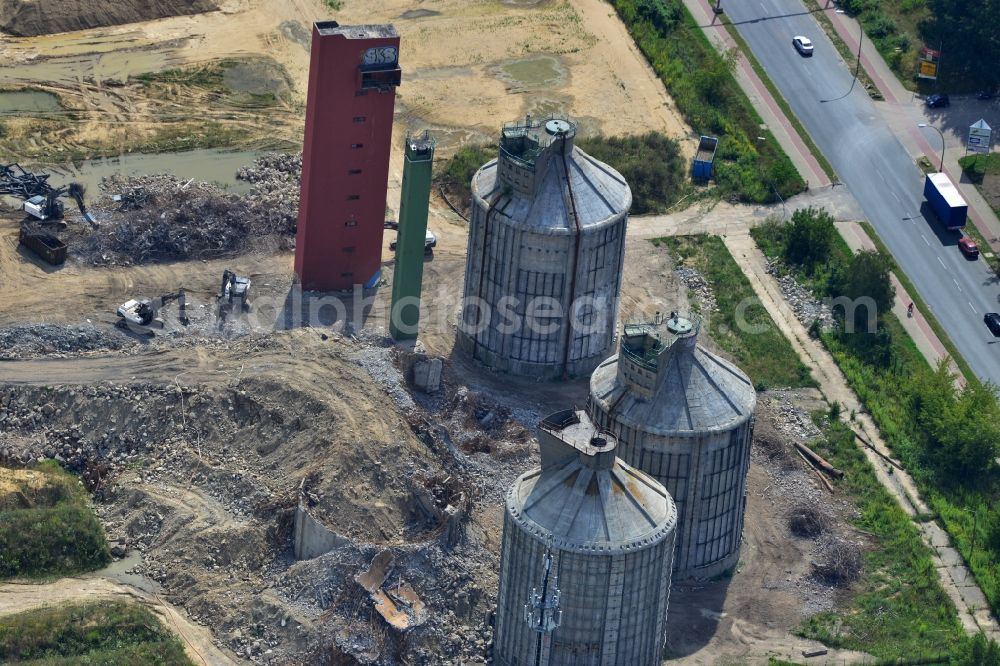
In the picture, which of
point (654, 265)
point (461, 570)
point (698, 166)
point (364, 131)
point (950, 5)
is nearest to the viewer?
point (461, 570)

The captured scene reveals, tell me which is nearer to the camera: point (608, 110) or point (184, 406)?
point (184, 406)

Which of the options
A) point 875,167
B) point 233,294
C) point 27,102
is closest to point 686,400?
point 233,294

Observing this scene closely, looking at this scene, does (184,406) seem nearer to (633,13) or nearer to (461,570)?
(461,570)

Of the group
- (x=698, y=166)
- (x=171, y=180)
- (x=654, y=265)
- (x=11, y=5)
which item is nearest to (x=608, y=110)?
(x=698, y=166)

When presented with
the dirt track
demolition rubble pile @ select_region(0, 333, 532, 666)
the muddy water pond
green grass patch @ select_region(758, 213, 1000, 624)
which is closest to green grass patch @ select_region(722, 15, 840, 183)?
green grass patch @ select_region(758, 213, 1000, 624)

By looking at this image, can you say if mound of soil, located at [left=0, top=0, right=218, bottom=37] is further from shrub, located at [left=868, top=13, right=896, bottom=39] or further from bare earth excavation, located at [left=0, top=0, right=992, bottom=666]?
shrub, located at [left=868, top=13, right=896, bottom=39]

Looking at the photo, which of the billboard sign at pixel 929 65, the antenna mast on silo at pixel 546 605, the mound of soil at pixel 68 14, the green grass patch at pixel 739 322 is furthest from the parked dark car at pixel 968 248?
the mound of soil at pixel 68 14
